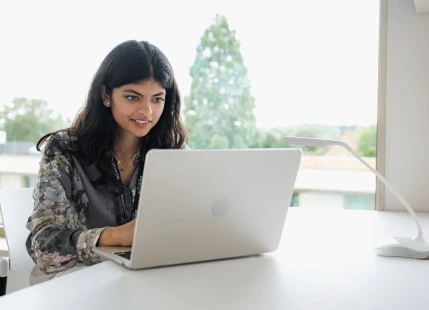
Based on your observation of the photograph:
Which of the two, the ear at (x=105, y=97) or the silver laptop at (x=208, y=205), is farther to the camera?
the ear at (x=105, y=97)

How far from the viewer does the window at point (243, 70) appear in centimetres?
254

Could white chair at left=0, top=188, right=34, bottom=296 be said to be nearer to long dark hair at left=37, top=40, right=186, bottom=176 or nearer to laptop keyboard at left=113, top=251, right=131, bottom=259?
long dark hair at left=37, top=40, right=186, bottom=176

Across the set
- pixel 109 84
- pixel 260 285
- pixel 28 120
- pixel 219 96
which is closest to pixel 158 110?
pixel 109 84

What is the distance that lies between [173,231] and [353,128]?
1.53 metres

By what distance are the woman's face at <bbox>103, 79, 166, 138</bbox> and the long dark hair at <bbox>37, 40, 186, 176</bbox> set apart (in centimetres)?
2

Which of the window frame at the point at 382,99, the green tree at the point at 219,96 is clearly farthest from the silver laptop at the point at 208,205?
the green tree at the point at 219,96

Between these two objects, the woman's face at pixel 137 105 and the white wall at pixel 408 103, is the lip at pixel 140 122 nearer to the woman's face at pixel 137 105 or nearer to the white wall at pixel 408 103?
the woman's face at pixel 137 105

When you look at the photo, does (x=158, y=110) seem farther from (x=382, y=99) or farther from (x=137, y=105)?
(x=382, y=99)

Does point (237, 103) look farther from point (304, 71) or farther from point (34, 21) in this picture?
point (34, 21)

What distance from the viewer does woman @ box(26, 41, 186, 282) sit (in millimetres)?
1672

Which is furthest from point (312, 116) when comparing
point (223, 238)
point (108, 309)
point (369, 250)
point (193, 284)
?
point (108, 309)

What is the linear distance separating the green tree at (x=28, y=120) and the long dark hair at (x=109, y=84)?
136 centimetres

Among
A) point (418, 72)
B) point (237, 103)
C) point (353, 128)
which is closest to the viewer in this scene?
point (418, 72)

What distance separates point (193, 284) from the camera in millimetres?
1134
